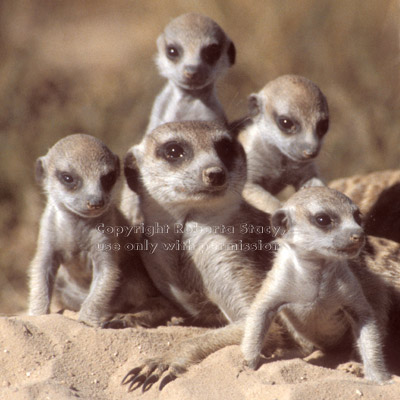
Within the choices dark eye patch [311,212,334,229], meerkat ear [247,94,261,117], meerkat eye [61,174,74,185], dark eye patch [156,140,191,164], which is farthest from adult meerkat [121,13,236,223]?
dark eye patch [311,212,334,229]

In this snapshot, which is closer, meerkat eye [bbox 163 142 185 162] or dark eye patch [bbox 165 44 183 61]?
meerkat eye [bbox 163 142 185 162]

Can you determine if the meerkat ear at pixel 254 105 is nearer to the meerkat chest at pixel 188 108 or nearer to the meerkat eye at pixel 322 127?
the meerkat chest at pixel 188 108

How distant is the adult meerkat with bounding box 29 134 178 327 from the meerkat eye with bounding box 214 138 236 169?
1.77 ft

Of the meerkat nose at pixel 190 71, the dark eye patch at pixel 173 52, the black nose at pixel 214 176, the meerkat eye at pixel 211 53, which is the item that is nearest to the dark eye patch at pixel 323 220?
the black nose at pixel 214 176

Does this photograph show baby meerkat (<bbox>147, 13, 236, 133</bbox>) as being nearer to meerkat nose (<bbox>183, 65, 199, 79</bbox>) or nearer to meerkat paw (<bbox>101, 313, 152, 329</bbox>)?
meerkat nose (<bbox>183, 65, 199, 79</bbox>)

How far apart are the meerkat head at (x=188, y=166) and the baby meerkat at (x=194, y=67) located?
0.96m

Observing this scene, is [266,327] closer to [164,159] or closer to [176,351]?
[176,351]

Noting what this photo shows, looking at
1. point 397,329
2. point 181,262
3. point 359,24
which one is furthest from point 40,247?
point 359,24

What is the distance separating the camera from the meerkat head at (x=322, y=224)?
104 inches

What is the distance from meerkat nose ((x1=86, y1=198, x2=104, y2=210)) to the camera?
318cm

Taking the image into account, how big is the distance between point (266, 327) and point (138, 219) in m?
1.20

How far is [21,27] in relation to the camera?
30.7 ft

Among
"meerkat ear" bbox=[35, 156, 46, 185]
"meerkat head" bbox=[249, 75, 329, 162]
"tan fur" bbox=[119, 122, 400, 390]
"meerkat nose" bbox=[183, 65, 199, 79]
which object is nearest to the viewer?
"tan fur" bbox=[119, 122, 400, 390]

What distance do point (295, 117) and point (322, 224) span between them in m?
1.33
